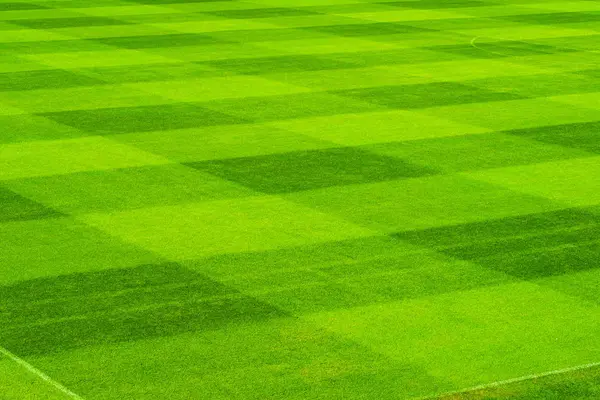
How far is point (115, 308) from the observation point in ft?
28.7

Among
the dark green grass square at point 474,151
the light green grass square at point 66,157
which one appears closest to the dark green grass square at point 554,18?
the dark green grass square at point 474,151

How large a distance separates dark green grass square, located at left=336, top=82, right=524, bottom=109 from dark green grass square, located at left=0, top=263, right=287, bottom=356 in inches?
266

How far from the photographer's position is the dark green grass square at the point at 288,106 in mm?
14953

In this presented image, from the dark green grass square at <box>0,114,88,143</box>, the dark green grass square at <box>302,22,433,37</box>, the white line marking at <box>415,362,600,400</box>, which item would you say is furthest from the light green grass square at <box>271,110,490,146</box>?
the dark green grass square at <box>302,22,433,37</box>

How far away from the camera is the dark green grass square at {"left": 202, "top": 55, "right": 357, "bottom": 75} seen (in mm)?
17969

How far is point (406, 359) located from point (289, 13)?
17010 millimetres

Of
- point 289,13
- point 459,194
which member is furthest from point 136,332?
point 289,13

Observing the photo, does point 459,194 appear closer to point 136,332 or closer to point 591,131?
point 591,131

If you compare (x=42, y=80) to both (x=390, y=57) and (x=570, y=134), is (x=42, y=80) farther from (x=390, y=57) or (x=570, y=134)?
(x=570, y=134)

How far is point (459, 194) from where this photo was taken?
38.4 feet

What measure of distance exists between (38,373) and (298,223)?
350cm

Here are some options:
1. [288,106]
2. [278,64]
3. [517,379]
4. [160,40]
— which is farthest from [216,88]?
[517,379]

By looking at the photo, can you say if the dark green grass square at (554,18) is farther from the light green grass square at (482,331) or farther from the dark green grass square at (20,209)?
the light green grass square at (482,331)

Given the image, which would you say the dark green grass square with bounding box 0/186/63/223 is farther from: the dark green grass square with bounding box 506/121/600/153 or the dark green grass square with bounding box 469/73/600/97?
the dark green grass square with bounding box 469/73/600/97
